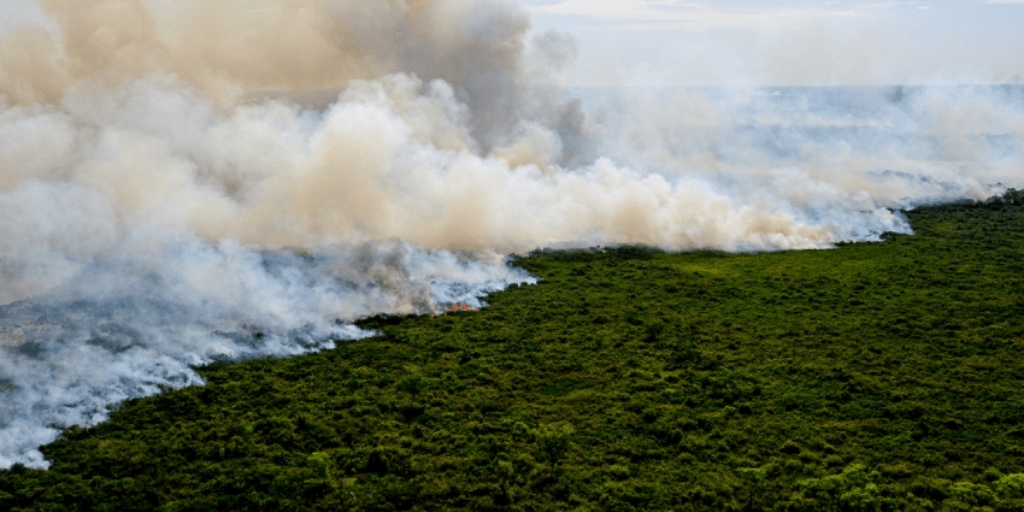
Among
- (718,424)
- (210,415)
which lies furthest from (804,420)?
(210,415)

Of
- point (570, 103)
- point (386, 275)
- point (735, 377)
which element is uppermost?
point (570, 103)

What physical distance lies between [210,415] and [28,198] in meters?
22.6

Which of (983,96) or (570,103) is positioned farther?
(983,96)

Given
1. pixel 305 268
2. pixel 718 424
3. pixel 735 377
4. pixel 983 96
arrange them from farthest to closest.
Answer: pixel 983 96
pixel 305 268
pixel 735 377
pixel 718 424

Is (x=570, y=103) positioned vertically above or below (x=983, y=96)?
below

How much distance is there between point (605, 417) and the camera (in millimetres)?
35312

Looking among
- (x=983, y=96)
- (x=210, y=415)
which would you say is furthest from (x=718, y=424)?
(x=983, y=96)

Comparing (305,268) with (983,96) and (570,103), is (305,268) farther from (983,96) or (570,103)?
(983,96)

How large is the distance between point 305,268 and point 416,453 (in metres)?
23.1

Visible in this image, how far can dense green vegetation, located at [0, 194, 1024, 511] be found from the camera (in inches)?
1126

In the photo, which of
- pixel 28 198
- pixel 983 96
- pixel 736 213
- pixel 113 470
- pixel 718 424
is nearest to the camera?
pixel 113 470

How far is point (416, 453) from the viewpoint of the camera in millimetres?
31922

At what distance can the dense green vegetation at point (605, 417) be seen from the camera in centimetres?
2861

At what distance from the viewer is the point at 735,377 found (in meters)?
39.8
